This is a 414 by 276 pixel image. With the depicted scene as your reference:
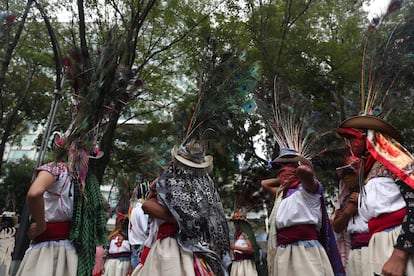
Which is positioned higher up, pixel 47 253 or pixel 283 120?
pixel 283 120

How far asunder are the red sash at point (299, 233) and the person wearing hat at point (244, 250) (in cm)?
434

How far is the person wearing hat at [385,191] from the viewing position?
236cm

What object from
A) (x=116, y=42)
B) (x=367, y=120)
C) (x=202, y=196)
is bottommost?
(x=202, y=196)

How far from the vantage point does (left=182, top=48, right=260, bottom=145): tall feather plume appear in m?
3.93

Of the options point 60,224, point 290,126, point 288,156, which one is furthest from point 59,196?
point 290,126

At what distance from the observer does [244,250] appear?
343 inches

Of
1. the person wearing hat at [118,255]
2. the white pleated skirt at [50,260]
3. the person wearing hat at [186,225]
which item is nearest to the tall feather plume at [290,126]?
the person wearing hat at [186,225]

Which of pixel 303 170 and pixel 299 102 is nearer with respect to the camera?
pixel 303 170

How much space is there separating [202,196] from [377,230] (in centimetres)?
148

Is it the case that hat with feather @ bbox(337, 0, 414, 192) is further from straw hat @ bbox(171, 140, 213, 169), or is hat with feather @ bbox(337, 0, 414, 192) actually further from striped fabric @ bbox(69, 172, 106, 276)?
striped fabric @ bbox(69, 172, 106, 276)

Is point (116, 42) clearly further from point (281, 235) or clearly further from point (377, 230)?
point (377, 230)

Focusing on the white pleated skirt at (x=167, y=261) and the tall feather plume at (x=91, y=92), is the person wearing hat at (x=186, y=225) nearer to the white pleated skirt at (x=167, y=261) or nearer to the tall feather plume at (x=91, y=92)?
the white pleated skirt at (x=167, y=261)

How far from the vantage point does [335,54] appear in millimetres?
12852

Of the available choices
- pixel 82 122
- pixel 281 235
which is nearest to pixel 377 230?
pixel 281 235
